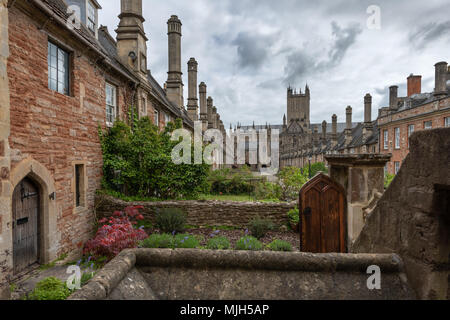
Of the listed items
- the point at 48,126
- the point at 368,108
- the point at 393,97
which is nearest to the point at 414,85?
the point at 393,97

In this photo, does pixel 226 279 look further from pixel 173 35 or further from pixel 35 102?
pixel 173 35

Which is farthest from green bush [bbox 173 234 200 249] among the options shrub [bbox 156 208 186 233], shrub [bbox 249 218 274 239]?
shrub [bbox 249 218 274 239]

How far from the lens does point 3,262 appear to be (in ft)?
15.1

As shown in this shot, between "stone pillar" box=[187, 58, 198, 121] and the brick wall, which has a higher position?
"stone pillar" box=[187, 58, 198, 121]

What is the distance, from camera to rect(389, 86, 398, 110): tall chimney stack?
28.7 meters

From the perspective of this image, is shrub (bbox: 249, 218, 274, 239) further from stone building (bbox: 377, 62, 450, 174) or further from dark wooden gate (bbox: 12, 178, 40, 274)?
stone building (bbox: 377, 62, 450, 174)

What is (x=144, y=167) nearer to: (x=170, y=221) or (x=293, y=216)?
(x=170, y=221)

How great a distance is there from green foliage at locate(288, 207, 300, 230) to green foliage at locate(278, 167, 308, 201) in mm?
2274

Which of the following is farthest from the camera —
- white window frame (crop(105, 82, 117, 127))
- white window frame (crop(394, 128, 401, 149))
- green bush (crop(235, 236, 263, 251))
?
white window frame (crop(394, 128, 401, 149))

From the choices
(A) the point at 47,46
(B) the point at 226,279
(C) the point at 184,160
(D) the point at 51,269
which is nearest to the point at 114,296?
(B) the point at 226,279

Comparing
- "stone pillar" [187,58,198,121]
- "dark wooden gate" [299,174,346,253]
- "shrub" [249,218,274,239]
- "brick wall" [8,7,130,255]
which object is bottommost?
"shrub" [249,218,274,239]

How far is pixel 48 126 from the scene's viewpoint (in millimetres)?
6559

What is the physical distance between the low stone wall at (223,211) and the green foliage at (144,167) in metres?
1.05

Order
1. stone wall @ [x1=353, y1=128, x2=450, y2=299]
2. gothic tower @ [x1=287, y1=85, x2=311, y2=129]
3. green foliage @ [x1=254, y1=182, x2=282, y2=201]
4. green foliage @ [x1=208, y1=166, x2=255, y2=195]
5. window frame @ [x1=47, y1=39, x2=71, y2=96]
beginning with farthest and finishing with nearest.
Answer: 1. gothic tower @ [x1=287, y1=85, x2=311, y2=129]
2. green foliage @ [x1=208, y1=166, x2=255, y2=195]
3. green foliage @ [x1=254, y1=182, x2=282, y2=201]
4. window frame @ [x1=47, y1=39, x2=71, y2=96]
5. stone wall @ [x1=353, y1=128, x2=450, y2=299]
